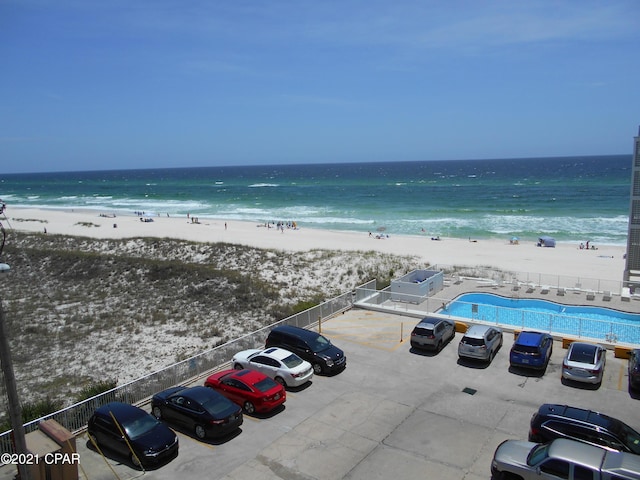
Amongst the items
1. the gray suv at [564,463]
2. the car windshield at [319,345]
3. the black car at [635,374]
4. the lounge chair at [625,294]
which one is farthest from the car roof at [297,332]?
the lounge chair at [625,294]

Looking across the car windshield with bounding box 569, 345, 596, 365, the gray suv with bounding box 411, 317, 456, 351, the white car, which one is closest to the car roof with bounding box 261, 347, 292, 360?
the white car

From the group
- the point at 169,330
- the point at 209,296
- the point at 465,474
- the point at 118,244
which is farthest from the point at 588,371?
the point at 118,244

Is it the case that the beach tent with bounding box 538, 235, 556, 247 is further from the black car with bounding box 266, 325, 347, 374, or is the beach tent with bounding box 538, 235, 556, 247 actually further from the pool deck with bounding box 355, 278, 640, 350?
the black car with bounding box 266, 325, 347, 374

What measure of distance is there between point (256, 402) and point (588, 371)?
10400 millimetres

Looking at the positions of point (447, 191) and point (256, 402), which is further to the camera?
point (447, 191)

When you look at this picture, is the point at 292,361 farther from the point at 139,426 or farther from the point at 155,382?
the point at 139,426

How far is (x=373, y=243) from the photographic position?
56750 millimetres

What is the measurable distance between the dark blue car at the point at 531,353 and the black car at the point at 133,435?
1152 centimetres

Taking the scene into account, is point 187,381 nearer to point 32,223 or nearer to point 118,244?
point 118,244

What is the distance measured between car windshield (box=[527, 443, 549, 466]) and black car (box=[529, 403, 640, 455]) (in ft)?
4.34

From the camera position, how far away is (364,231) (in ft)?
227

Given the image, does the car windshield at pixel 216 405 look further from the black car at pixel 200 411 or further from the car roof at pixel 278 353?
the car roof at pixel 278 353

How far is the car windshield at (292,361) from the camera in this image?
55.0 feet

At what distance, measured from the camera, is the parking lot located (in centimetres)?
1230
